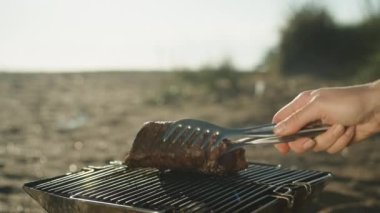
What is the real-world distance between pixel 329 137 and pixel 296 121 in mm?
408

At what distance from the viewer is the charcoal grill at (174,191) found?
2.57 m

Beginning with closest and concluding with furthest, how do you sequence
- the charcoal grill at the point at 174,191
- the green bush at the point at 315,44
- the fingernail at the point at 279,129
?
the charcoal grill at the point at 174,191
the fingernail at the point at 279,129
the green bush at the point at 315,44

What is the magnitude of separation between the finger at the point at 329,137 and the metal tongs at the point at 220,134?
60mm

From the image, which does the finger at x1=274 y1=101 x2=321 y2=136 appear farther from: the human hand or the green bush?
the green bush

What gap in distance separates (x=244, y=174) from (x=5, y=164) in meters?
3.95

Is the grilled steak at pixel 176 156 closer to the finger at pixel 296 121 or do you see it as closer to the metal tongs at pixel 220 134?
the metal tongs at pixel 220 134

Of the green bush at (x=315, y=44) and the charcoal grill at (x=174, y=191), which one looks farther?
the green bush at (x=315, y=44)

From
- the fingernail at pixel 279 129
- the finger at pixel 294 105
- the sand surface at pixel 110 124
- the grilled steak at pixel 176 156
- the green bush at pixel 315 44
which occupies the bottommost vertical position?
the sand surface at pixel 110 124

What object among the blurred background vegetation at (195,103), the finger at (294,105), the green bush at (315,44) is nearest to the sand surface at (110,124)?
the blurred background vegetation at (195,103)

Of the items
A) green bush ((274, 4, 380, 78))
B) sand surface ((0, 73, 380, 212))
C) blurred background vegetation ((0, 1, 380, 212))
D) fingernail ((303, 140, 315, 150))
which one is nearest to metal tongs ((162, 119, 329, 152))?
fingernail ((303, 140, 315, 150))

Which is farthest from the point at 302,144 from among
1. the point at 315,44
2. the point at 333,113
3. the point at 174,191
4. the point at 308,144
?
the point at 315,44

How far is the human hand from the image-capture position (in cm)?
291

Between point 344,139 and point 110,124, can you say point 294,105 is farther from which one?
point 110,124

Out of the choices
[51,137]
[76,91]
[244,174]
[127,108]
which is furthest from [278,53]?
[244,174]
